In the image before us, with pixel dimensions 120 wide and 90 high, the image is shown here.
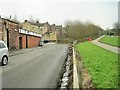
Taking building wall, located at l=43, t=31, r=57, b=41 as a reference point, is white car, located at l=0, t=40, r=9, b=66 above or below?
below

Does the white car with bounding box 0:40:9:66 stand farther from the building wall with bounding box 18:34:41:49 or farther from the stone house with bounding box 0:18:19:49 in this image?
the building wall with bounding box 18:34:41:49

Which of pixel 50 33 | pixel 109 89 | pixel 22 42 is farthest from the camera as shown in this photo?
pixel 50 33

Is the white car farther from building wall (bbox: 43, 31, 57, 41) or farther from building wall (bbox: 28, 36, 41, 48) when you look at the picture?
building wall (bbox: 43, 31, 57, 41)

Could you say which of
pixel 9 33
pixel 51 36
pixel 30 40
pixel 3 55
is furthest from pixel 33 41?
pixel 51 36

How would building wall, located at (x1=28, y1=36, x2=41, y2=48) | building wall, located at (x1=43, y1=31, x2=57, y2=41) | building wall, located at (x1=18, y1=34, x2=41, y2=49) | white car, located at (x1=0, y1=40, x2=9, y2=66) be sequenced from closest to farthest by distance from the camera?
white car, located at (x1=0, y1=40, x2=9, y2=66)
building wall, located at (x1=18, y1=34, x2=41, y2=49)
building wall, located at (x1=28, y1=36, x2=41, y2=48)
building wall, located at (x1=43, y1=31, x2=57, y2=41)

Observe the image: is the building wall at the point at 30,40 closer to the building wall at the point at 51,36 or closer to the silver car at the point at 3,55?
the silver car at the point at 3,55

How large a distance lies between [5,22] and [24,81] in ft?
88.9

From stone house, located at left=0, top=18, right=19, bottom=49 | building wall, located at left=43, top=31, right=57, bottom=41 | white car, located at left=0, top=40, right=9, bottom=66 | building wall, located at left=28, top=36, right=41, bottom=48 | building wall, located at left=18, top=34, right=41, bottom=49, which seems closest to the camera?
white car, located at left=0, top=40, right=9, bottom=66

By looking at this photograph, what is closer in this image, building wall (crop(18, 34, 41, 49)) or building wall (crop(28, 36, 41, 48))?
building wall (crop(18, 34, 41, 49))

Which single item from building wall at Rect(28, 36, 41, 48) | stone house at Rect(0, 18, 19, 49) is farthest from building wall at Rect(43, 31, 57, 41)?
stone house at Rect(0, 18, 19, 49)

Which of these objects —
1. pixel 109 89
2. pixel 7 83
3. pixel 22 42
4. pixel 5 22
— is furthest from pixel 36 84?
pixel 22 42

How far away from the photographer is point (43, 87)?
347 inches

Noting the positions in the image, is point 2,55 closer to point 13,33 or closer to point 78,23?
point 13,33

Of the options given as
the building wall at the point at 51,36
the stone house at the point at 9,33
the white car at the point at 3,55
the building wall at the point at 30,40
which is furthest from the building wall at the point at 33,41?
the building wall at the point at 51,36
